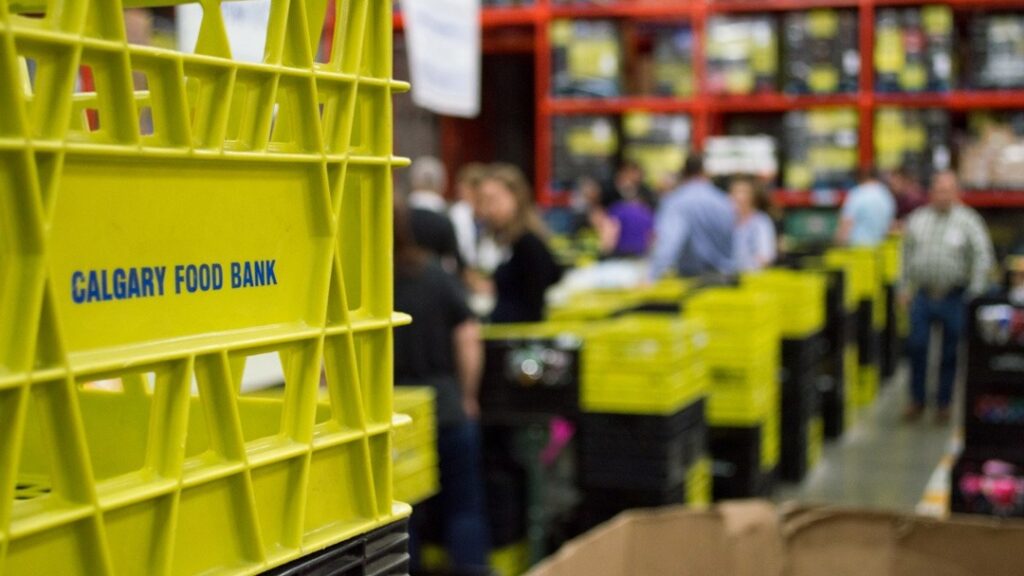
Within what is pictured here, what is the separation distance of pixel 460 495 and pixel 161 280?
3.93 metres

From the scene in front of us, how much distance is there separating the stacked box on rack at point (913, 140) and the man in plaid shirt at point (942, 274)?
2306 mm

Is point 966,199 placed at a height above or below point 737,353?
above

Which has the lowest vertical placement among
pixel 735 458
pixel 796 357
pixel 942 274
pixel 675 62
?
pixel 735 458

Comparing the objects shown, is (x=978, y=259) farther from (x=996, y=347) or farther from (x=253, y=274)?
(x=253, y=274)

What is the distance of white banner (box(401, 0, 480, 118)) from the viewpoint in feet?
18.3

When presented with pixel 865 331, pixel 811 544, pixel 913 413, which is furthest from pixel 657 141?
pixel 811 544

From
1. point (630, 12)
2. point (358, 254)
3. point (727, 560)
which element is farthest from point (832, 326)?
point (358, 254)

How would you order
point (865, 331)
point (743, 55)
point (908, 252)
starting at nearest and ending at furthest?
point (908, 252) → point (865, 331) → point (743, 55)

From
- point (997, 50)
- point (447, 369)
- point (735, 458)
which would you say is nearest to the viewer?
point (447, 369)

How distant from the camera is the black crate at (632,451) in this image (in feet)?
16.9

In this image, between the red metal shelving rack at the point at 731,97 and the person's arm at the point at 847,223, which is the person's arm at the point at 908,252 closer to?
the person's arm at the point at 847,223

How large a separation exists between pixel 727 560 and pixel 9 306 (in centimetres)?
135

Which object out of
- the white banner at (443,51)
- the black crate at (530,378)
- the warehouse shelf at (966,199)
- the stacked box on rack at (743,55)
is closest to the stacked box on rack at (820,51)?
the stacked box on rack at (743,55)

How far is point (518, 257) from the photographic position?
6.67m
